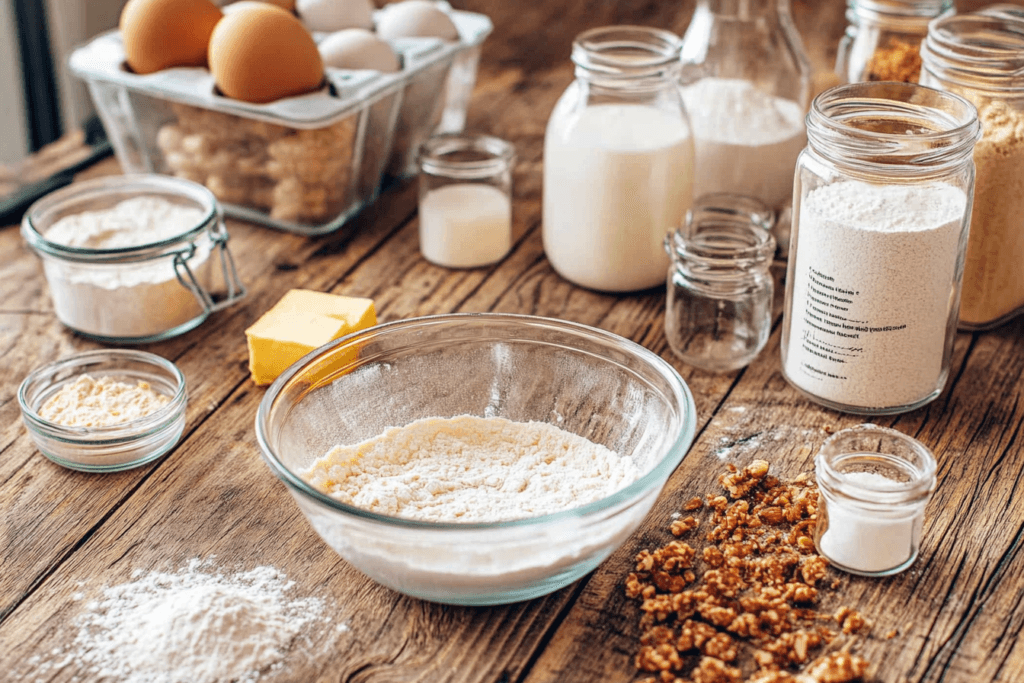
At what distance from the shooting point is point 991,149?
3.78 ft

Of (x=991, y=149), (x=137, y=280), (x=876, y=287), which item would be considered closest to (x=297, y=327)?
(x=137, y=280)

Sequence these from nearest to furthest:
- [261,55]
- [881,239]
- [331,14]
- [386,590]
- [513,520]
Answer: [513,520]
[386,590]
[881,239]
[261,55]
[331,14]

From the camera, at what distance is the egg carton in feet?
4.69

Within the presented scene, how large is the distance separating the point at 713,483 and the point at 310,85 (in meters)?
0.75

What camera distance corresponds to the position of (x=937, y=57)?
1188 millimetres

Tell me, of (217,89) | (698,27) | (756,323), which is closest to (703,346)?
(756,323)

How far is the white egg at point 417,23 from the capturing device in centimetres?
162

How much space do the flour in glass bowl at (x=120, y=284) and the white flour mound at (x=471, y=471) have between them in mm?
399

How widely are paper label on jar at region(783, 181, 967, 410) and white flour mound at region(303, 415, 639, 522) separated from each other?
10.7 inches

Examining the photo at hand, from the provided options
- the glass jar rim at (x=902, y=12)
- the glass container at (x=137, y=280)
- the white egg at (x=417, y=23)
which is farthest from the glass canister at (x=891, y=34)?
the glass container at (x=137, y=280)

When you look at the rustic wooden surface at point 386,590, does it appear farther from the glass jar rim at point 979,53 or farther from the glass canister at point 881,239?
the glass jar rim at point 979,53

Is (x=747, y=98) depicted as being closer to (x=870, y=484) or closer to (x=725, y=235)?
(x=725, y=235)

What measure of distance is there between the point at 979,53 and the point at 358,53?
2.58 ft

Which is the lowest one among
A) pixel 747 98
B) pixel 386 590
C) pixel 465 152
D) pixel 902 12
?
pixel 386 590
